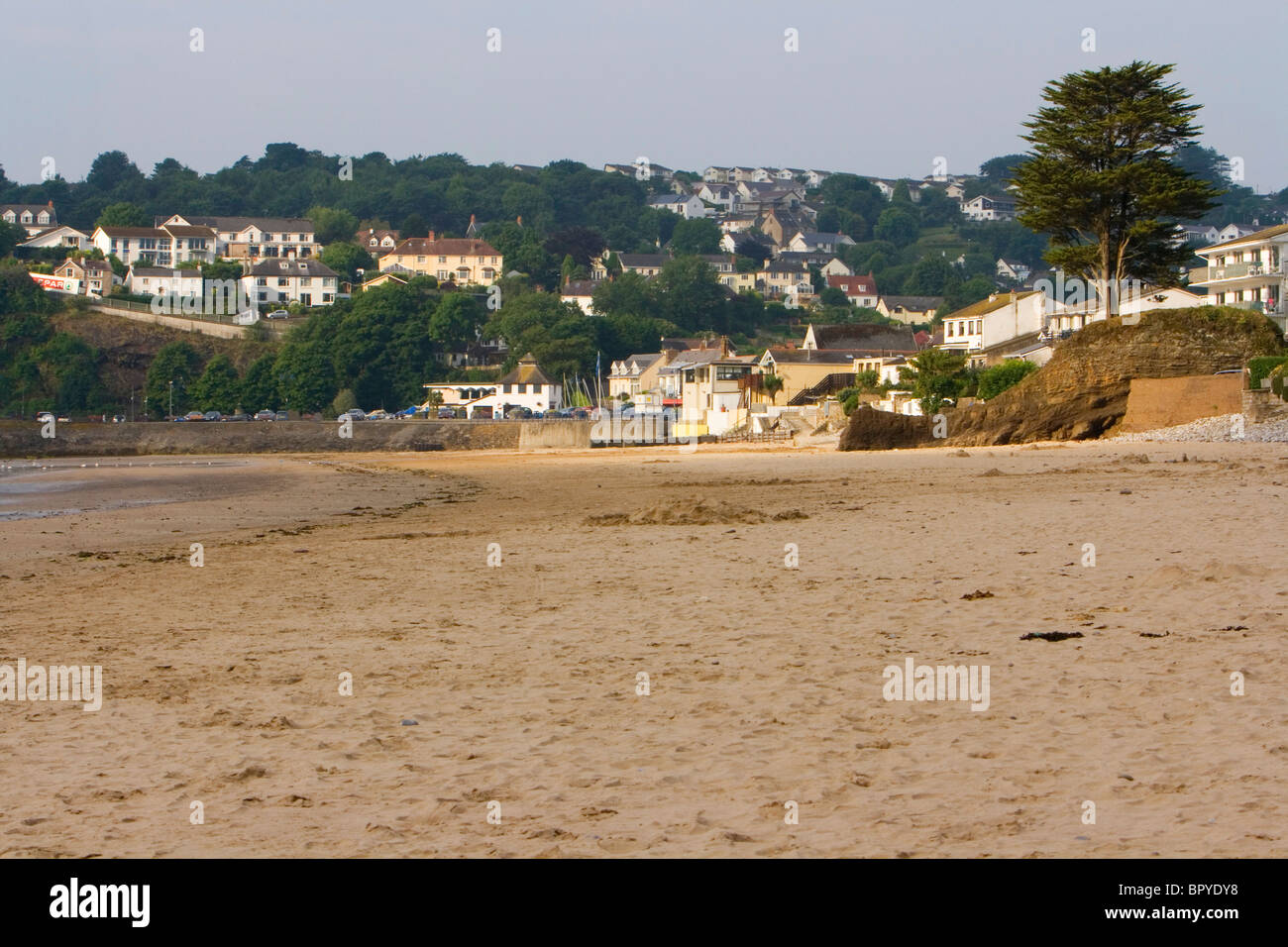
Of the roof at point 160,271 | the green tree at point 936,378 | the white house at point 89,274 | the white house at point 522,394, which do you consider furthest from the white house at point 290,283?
the green tree at point 936,378

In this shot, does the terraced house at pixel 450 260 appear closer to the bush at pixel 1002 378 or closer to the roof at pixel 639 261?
the roof at pixel 639 261

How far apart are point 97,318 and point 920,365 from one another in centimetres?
9022

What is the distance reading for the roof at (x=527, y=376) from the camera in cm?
10319

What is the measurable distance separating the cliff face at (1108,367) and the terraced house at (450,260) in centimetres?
13492

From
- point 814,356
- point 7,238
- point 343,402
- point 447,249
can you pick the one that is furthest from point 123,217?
point 814,356

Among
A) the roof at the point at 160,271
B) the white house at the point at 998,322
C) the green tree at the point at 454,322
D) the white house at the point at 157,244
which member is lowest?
the white house at the point at 998,322

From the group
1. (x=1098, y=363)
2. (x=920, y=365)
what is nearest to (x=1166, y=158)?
(x=1098, y=363)

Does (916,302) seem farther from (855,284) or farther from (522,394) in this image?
(522,394)

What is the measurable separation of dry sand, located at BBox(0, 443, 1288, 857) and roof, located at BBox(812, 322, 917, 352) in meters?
71.4

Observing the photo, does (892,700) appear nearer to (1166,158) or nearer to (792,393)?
(1166,158)

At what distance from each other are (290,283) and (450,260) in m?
33.8

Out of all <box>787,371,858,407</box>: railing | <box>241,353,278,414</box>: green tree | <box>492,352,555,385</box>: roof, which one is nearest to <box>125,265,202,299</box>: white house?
<box>241,353,278,414</box>: green tree

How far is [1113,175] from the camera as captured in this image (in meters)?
39.8

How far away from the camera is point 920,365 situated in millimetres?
53656
